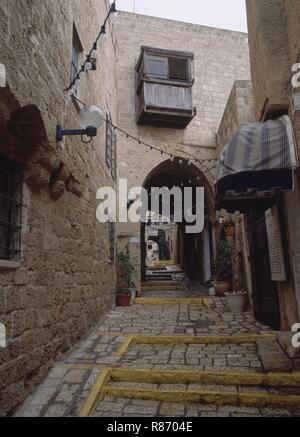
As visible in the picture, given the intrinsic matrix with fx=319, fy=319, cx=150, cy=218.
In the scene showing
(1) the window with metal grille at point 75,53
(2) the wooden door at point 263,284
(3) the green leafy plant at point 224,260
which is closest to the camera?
(1) the window with metal grille at point 75,53

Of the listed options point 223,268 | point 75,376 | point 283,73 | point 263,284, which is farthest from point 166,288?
point 283,73

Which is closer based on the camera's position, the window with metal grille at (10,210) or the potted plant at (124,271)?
the window with metal grille at (10,210)

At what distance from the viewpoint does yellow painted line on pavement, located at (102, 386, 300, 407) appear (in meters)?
3.23

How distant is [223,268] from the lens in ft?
30.8

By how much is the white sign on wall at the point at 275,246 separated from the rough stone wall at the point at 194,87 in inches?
215

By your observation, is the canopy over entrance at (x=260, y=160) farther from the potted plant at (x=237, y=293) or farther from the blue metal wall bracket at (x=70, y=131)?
the potted plant at (x=237, y=293)

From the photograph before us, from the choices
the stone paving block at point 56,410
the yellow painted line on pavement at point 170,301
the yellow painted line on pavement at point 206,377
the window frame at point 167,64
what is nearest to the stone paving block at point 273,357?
the yellow painted line on pavement at point 206,377

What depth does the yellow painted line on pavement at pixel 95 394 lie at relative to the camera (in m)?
3.07

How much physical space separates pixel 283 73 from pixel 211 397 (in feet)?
15.6

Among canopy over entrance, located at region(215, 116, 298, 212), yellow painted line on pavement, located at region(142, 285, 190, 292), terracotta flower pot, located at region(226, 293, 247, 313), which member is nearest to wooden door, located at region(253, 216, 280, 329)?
terracotta flower pot, located at region(226, 293, 247, 313)

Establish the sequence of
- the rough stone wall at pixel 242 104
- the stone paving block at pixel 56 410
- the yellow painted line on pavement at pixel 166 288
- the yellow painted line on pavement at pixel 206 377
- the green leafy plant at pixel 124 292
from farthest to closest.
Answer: the yellow painted line on pavement at pixel 166 288, the green leafy plant at pixel 124 292, the rough stone wall at pixel 242 104, the yellow painted line on pavement at pixel 206 377, the stone paving block at pixel 56 410

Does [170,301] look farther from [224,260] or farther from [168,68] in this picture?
[168,68]
